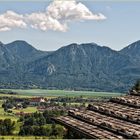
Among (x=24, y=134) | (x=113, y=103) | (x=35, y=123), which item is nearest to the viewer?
(x=113, y=103)

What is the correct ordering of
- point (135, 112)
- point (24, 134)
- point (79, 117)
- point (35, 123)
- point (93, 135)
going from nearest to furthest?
point (93, 135), point (135, 112), point (79, 117), point (24, 134), point (35, 123)

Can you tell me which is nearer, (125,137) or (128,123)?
(125,137)

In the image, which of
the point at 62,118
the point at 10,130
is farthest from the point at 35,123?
the point at 62,118

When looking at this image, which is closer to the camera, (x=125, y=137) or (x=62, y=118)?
(x=125, y=137)

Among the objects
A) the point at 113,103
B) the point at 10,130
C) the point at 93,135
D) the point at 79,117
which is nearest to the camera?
the point at 93,135

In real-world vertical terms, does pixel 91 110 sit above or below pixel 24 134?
above

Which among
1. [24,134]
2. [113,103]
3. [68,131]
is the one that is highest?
[113,103]

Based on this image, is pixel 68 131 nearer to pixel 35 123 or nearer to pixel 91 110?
pixel 91 110

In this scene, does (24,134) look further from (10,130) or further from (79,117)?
(79,117)

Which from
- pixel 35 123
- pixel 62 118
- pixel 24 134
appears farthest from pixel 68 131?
pixel 35 123
